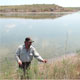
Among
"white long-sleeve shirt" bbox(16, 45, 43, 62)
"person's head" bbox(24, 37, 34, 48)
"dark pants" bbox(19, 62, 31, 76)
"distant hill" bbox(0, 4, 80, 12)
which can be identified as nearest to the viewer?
"person's head" bbox(24, 37, 34, 48)

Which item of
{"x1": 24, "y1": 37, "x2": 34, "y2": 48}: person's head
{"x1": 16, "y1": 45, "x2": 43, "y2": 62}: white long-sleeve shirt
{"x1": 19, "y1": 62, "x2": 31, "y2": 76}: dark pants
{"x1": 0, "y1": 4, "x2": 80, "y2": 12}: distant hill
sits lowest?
{"x1": 19, "y1": 62, "x2": 31, "y2": 76}: dark pants

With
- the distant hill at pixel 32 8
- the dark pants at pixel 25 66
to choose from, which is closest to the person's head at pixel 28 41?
the dark pants at pixel 25 66

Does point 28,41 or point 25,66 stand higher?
point 28,41

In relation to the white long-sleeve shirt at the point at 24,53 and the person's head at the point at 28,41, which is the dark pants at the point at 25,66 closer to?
the white long-sleeve shirt at the point at 24,53

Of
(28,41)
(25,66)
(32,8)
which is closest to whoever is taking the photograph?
(28,41)

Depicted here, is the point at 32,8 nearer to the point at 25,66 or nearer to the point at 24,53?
the point at 25,66

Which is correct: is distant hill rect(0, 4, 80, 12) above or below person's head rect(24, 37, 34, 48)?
above

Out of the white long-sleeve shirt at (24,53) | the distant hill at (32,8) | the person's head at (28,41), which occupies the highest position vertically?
the distant hill at (32,8)

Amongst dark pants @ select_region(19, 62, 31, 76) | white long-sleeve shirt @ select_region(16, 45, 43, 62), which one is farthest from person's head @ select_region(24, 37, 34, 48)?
dark pants @ select_region(19, 62, 31, 76)

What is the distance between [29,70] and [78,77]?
202cm

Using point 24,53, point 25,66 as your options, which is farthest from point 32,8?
point 24,53

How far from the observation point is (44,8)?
95.1 m

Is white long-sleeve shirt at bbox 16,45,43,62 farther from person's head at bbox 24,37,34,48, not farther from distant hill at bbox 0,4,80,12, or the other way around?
distant hill at bbox 0,4,80,12

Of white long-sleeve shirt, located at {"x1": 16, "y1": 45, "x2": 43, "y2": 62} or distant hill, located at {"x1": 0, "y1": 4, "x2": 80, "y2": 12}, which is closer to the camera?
white long-sleeve shirt, located at {"x1": 16, "y1": 45, "x2": 43, "y2": 62}
